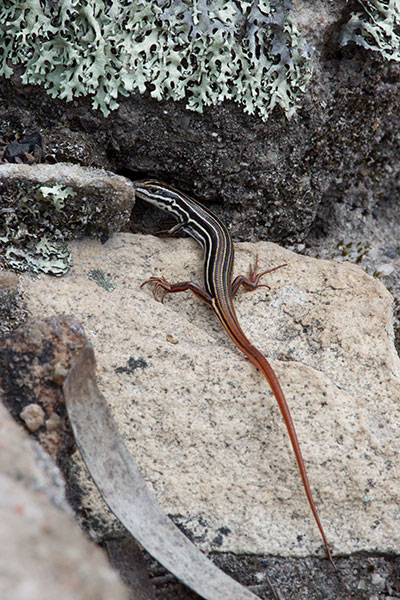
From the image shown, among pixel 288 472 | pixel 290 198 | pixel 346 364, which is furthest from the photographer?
pixel 290 198

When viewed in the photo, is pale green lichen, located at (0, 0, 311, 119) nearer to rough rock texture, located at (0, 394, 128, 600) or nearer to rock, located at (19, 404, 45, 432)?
rock, located at (19, 404, 45, 432)

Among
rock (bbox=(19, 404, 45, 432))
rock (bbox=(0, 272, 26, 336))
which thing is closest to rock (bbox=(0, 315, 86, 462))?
rock (bbox=(19, 404, 45, 432))

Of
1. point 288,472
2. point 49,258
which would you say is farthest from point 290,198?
point 288,472

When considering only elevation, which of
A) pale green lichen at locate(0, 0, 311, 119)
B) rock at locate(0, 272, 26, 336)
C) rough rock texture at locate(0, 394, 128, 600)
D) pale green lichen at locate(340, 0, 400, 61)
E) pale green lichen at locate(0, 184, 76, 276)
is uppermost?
pale green lichen at locate(340, 0, 400, 61)

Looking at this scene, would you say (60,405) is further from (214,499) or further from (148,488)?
(214,499)

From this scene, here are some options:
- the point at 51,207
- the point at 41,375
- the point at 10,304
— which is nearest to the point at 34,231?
the point at 51,207
